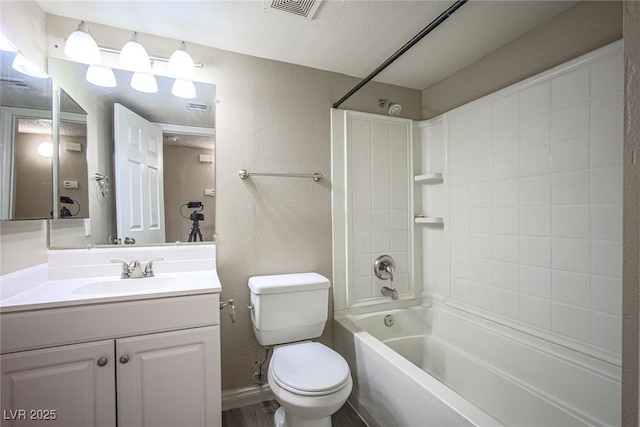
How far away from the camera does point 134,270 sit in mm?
1577

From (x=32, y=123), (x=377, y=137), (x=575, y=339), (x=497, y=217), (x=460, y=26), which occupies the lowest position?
(x=575, y=339)

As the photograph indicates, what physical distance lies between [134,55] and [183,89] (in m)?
0.28

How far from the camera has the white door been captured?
164 centimetres

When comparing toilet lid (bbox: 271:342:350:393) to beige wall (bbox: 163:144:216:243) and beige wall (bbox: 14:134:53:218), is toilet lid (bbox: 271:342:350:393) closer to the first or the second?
beige wall (bbox: 163:144:216:243)

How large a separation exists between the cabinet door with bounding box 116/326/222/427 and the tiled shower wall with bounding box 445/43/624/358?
5.65ft

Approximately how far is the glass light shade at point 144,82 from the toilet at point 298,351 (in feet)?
4.26

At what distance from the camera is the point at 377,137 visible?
227 centimetres

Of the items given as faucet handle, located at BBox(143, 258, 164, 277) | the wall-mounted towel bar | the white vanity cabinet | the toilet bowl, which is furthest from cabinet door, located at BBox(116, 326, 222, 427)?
the wall-mounted towel bar

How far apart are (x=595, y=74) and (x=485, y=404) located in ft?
6.18

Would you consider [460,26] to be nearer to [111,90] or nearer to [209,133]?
[209,133]

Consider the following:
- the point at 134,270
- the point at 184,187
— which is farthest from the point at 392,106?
the point at 134,270

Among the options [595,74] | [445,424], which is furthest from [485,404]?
[595,74]

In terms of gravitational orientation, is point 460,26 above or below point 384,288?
above

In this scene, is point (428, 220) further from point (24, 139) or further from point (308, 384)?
point (24, 139)
